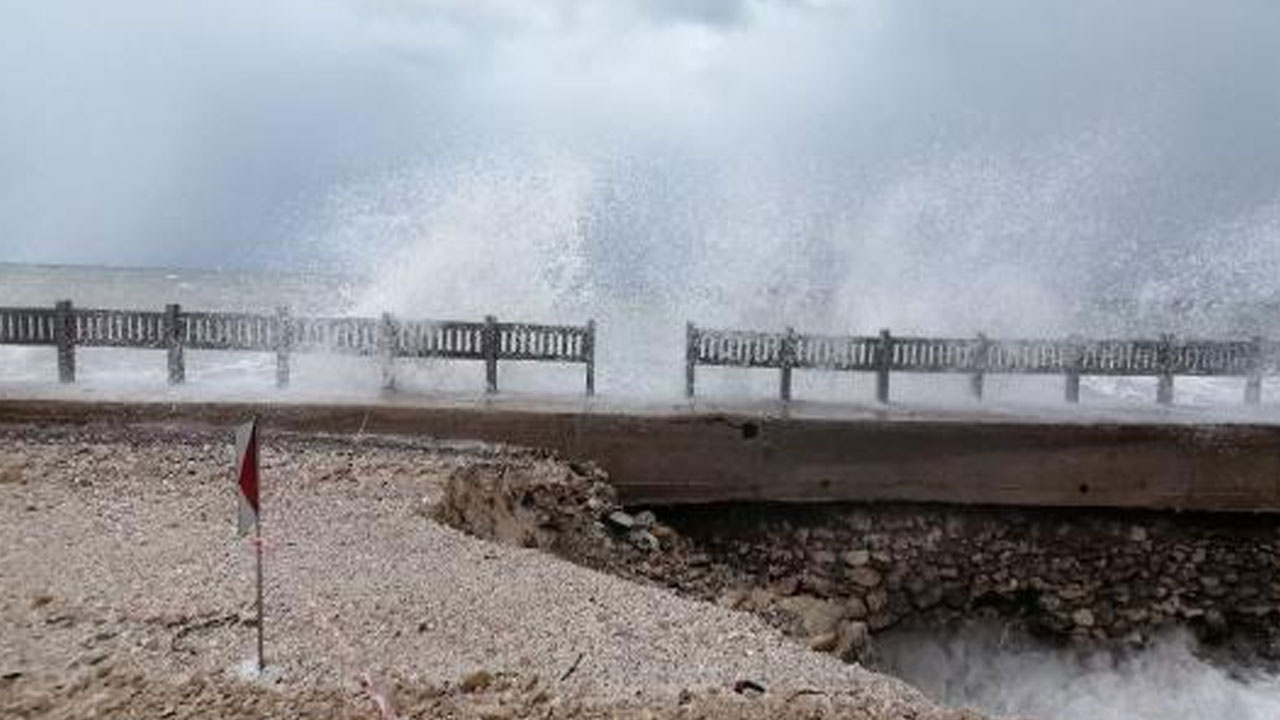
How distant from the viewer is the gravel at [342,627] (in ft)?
16.5

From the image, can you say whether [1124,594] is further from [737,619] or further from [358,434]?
[358,434]

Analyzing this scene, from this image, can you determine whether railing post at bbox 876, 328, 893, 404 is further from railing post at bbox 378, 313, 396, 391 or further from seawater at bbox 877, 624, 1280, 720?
railing post at bbox 378, 313, 396, 391

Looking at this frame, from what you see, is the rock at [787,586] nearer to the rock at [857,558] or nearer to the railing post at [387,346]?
the rock at [857,558]

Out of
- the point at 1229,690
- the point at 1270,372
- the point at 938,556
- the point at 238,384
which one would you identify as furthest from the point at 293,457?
the point at 1270,372

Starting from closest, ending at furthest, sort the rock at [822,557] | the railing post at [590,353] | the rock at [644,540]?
the rock at [644,540] → the rock at [822,557] → the railing post at [590,353]

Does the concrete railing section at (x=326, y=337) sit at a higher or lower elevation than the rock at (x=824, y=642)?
higher

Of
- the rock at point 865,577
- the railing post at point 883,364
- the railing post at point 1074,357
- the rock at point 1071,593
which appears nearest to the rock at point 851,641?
the rock at point 865,577

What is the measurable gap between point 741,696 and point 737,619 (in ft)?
4.43

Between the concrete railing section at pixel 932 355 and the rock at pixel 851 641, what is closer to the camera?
the rock at pixel 851 641

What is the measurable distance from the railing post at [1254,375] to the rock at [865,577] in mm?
7190

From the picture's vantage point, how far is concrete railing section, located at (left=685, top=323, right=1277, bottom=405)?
1350 centimetres

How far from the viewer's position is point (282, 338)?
1334cm

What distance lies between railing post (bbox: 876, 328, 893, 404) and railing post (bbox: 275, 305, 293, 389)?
7.46 metres

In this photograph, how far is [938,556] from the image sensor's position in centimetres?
1112
